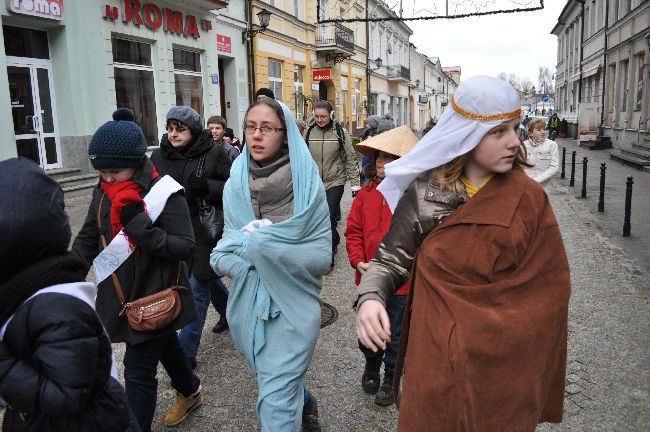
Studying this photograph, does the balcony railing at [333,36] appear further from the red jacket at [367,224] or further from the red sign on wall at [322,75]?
the red jacket at [367,224]

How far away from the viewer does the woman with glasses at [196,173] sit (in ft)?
12.5

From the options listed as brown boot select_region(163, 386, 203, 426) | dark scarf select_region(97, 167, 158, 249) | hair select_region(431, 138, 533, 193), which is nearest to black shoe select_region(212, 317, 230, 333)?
brown boot select_region(163, 386, 203, 426)

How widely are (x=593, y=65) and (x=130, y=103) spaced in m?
29.6

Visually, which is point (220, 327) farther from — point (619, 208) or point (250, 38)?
point (250, 38)

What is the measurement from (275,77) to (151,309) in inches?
765

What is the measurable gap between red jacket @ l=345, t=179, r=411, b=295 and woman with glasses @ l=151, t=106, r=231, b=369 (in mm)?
987

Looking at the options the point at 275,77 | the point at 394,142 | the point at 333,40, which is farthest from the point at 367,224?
the point at 333,40

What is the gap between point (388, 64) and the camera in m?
43.6

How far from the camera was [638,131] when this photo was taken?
73.8 ft

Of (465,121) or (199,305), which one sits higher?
(465,121)

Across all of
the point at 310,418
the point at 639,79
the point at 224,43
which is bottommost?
the point at 310,418

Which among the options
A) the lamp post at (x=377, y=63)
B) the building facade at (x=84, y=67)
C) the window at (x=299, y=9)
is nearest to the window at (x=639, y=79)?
the window at (x=299, y=9)

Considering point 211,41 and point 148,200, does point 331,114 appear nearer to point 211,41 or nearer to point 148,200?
point 148,200

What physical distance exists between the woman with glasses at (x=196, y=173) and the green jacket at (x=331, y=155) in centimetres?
291
